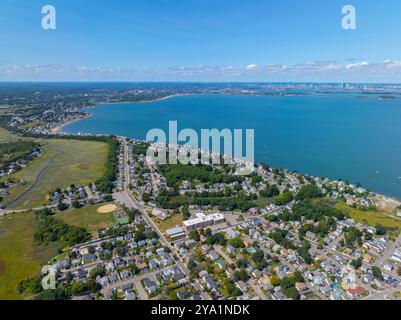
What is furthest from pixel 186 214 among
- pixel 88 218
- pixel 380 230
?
pixel 380 230

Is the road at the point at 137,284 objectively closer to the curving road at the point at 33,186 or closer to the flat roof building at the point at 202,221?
the flat roof building at the point at 202,221

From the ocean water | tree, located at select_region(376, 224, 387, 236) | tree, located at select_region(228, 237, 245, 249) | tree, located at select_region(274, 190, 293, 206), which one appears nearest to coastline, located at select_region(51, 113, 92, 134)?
the ocean water

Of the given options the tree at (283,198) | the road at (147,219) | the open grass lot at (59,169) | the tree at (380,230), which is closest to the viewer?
the road at (147,219)

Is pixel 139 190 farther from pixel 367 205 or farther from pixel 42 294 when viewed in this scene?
pixel 367 205

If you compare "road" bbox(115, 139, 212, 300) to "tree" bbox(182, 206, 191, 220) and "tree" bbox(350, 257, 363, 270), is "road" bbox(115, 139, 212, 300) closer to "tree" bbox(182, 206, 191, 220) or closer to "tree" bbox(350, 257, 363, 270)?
"tree" bbox(182, 206, 191, 220)

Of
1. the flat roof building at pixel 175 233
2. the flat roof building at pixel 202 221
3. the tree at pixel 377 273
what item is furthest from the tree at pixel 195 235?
the tree at pixel 377 273

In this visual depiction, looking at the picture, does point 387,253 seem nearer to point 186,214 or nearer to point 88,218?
point 186,214
